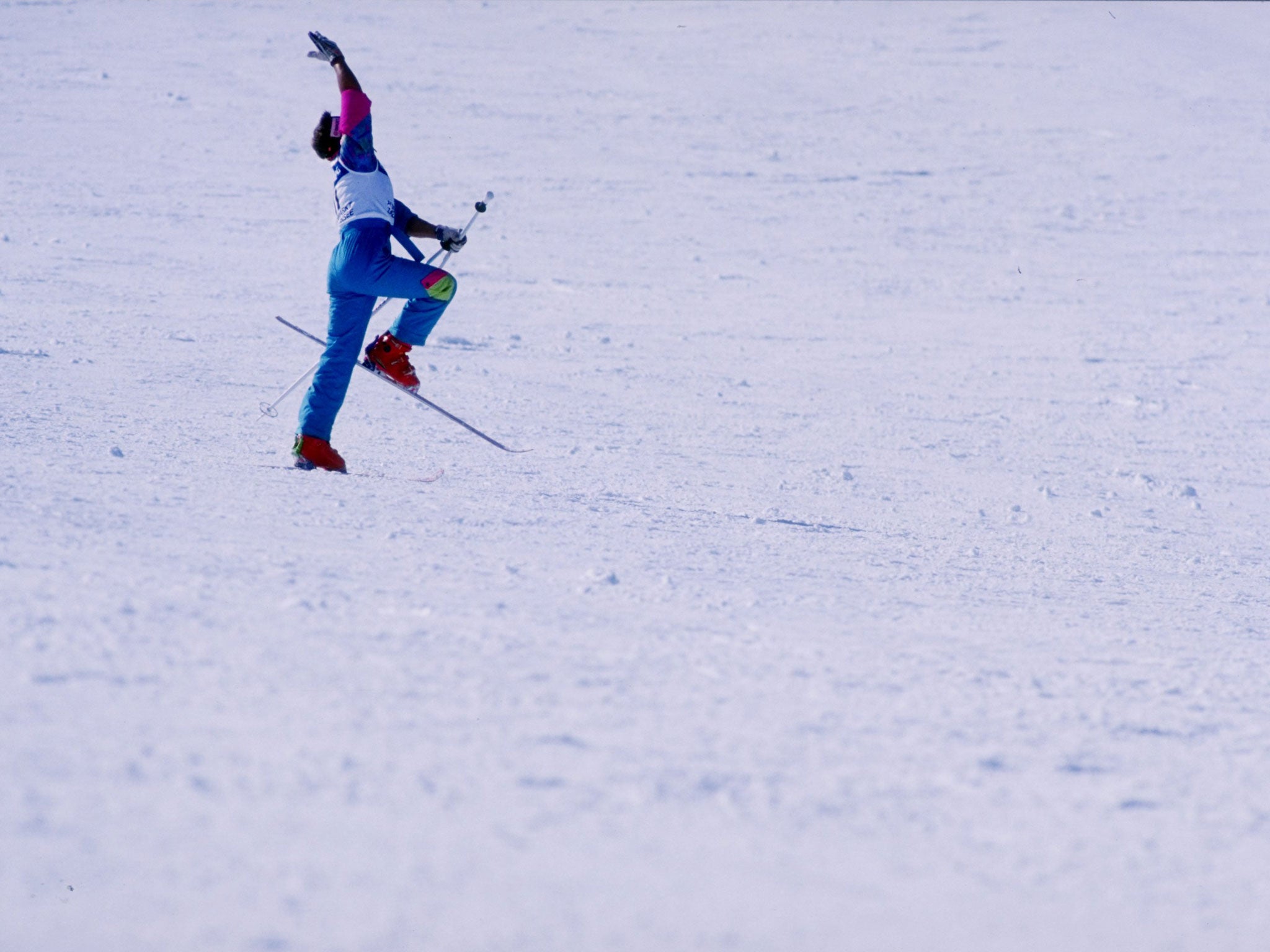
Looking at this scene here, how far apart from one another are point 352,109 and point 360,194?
37 centimetres

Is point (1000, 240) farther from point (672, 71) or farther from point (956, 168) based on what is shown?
point (672, 71)

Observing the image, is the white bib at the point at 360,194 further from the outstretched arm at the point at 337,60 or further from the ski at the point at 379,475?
the ski at the point at 379,475

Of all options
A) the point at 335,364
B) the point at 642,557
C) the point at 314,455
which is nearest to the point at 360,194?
the point at 335,364

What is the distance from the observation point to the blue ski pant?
18.6ft

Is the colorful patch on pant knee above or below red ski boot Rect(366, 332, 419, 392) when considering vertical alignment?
above

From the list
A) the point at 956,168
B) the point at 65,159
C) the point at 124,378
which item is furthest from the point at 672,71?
the point at 124,378

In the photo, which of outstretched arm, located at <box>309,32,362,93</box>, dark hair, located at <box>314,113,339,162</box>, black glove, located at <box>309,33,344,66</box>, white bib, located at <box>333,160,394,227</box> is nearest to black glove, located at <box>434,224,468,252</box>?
white bib, located at <box>333,160,394,227</box>

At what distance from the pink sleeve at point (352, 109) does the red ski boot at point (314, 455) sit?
4.46ft

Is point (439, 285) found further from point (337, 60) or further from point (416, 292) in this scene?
point (337, 60)

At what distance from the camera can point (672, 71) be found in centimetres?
2025

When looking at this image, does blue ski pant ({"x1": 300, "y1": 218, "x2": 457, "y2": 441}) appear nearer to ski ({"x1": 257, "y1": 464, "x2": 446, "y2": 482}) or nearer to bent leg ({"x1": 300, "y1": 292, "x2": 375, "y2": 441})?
bent leg ({"x1": 300, "y1": 292, "x2": 375, "y2": 441})

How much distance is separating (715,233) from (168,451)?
894 cm

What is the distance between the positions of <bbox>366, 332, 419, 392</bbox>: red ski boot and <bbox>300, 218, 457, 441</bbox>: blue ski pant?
122 mm

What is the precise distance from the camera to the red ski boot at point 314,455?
18.9ft
